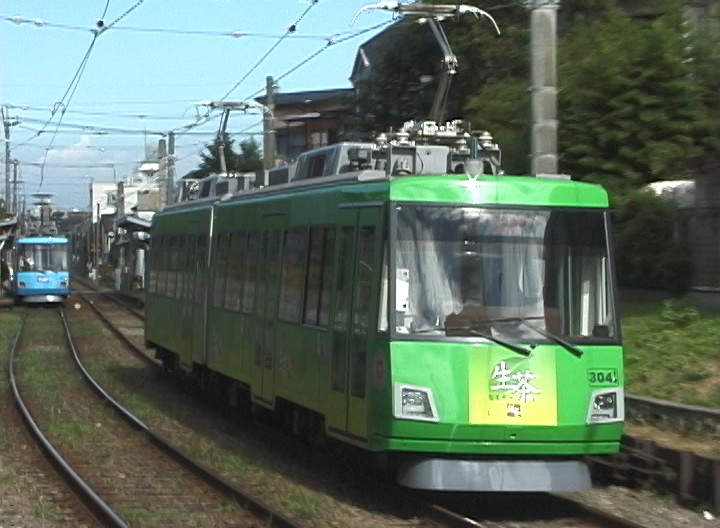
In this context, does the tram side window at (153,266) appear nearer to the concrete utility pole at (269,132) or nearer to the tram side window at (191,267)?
the tram side window at (191,267)

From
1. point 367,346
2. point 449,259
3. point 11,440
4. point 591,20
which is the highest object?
point 591,20

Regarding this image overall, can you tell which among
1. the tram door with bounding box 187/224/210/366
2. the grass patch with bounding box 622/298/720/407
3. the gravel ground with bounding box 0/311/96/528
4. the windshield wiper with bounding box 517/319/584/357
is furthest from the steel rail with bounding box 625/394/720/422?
the tram door with bounding box 187/224/210/366

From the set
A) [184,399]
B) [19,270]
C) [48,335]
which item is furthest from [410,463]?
[19,270]

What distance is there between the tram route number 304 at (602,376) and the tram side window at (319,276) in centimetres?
262

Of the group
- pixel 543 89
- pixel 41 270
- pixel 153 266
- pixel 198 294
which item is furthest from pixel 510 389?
pixel 41 270

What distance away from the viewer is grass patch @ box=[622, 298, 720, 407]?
53.6 feet

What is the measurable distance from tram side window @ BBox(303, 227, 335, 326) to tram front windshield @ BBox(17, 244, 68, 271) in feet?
136

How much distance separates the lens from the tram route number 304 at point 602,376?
1135cm

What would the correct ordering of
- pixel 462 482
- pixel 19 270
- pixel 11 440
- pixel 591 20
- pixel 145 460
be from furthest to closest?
1. pixel 19 270
2. pixel 591 20
3. pixel 11 440
4. pixel 145 460
5. pixel 462 482

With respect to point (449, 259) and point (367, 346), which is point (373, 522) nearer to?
point (367, 346)

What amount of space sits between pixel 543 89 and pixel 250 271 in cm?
400

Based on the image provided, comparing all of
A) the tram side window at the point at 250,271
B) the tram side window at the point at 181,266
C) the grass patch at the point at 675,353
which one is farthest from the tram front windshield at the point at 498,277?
the tram side window at the point at 181,266

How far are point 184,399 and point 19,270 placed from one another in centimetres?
3368

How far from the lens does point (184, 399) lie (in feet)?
70.7
